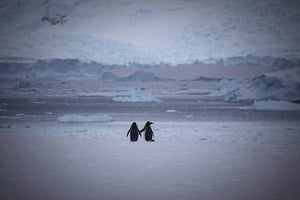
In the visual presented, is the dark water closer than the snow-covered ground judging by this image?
No

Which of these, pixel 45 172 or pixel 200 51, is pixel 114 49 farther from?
pixel 45 172

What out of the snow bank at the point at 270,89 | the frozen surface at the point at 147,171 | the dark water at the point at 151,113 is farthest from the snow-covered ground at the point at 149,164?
the snow bank at the point at 270,89

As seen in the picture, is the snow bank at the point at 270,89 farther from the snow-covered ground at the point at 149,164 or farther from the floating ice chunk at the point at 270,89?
the snow-covered ground at the point at 149,164

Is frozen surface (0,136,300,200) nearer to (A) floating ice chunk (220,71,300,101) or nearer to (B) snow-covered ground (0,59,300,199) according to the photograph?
(B) snow-covered ground (0,59,300,199)

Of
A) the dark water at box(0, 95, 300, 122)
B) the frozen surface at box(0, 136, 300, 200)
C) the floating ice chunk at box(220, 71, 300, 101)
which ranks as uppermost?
the floating ice chunk at box(220, 71, 300, 101)

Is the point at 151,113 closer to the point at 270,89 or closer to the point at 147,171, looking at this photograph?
the point at 270,89

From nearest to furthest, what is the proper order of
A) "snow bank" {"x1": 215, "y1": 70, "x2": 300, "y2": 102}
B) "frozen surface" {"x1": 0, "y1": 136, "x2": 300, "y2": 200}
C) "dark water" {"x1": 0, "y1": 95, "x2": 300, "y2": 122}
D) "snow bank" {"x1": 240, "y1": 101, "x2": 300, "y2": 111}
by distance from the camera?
"frozen surface" {"x1": 0, "y1": 136, "x2": 300, "y2": 200} < "dark water" {"x1": 0, "y1": 95, "x2": 300, "y2": 122} < "snow bank" {"x1": 240, "y1": 101, "x2": 300, "y2": 111} < "snow bank" {"x1": 215, "y1": 70, "x2": 300, "y2": 102}

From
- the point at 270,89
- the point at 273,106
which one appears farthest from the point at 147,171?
the point at 270,89

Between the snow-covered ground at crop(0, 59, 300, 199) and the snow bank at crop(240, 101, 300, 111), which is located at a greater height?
the snow bank at crop(240, 101, 300, 111)

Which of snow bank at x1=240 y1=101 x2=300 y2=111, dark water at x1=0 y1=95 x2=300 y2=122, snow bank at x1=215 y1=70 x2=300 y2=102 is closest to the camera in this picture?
dark water at x1=0 y1=95 x2=300 y2=122

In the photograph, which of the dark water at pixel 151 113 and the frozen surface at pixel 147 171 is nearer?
the frozen surface at pixel 147 171

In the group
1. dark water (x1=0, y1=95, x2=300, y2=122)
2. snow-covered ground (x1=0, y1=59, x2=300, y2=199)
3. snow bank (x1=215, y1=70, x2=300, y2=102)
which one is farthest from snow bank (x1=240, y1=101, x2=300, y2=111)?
snow-covered ground (x1=0, y1=59, x2=300, y2=199)

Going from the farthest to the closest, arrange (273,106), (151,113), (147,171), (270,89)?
(270,89) < (273,106) < (151,113) < (147,171)

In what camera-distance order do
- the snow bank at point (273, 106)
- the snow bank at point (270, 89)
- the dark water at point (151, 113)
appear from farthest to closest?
the snow bank at point (270, 89)
the snow bank at point (273, 106)
the dark water at point (151, 113)
